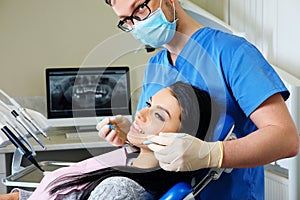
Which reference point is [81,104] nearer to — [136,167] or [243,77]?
[136,167]

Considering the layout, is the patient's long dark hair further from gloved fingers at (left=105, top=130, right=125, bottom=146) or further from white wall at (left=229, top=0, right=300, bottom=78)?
white wall at (left=229, top=0, right=300, bottom=78)

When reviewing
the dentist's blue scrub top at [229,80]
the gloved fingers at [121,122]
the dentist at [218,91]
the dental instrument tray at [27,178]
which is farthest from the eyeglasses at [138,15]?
the dental instrument tray at [27,178]

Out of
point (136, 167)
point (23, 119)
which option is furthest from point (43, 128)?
point (136, 167)

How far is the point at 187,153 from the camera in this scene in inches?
36.3

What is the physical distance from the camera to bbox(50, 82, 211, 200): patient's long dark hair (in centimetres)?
111

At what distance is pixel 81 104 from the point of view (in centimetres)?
178

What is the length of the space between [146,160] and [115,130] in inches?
4.8

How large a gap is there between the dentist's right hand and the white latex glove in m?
0.27

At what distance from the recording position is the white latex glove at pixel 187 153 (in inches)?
36.3

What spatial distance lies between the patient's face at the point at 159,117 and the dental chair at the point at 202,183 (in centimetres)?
13

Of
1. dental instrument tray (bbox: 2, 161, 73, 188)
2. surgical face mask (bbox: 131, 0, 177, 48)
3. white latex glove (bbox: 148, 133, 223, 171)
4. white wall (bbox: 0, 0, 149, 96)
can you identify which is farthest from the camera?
white wall (bbox: 0, 0, 149, 96)

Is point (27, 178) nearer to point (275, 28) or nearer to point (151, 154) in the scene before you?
point (151, 154)

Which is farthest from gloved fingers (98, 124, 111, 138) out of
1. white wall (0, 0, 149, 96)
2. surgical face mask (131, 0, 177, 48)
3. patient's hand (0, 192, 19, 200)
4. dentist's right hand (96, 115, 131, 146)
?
white wall (0, 0, 149, 96)

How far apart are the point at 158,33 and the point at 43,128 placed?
971 mm
